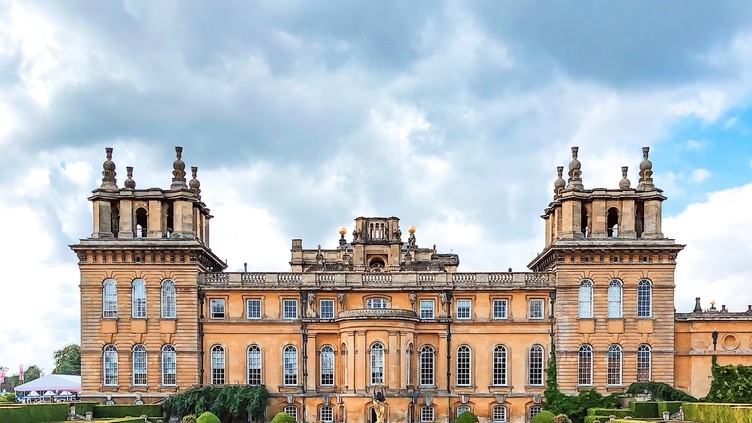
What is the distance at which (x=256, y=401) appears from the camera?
177 feet

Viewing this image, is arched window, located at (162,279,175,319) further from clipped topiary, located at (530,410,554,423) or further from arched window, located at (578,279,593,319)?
arched window, located at (578,279,593,319)

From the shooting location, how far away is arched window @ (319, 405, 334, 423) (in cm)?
5559

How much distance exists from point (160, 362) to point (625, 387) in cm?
2805

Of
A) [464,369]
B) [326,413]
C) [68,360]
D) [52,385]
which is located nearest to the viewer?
[326,413]

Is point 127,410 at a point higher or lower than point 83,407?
lower

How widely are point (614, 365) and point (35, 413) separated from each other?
107 feet

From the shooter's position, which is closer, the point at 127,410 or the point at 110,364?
the point at 127,410

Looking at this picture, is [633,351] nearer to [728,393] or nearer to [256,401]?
[728,393]

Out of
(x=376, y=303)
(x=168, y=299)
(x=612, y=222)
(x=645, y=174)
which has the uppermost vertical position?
(x=645, y=174)

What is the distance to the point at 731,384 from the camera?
165 feet

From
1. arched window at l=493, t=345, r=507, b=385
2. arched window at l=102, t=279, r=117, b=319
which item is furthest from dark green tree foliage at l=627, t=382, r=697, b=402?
arched window at l=102, t=279, r=117, b=319

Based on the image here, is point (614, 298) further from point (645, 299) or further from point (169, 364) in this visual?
point (169, 364)

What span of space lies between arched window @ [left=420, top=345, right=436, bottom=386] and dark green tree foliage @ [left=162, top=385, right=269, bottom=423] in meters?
9.93

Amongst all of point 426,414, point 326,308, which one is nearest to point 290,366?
point 326,308
